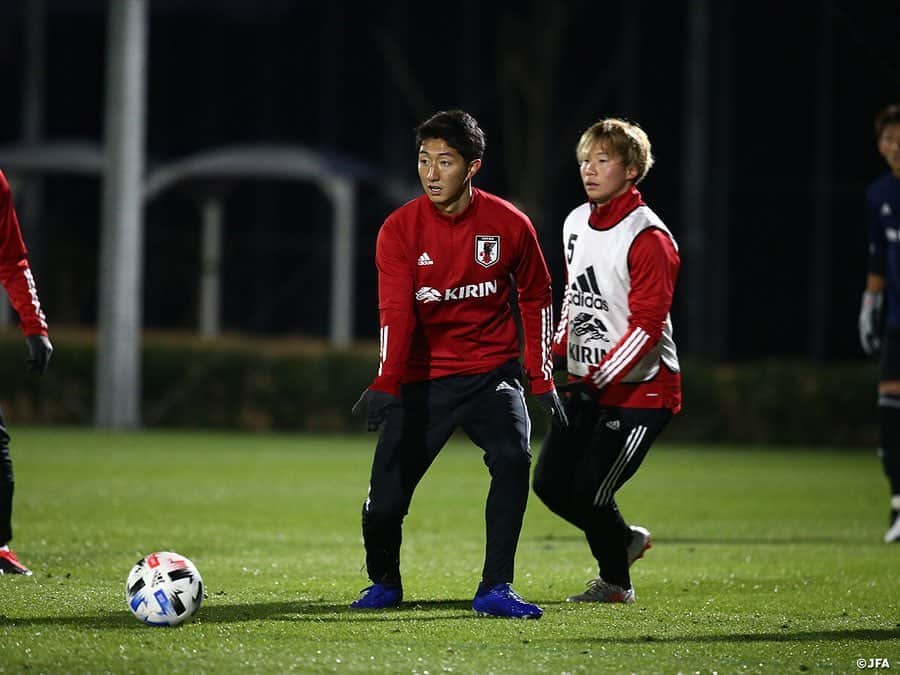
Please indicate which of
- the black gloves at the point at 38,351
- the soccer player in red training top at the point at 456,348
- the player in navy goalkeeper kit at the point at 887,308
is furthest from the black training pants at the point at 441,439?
the player in navy goalkeeper kit at the point at 887,308

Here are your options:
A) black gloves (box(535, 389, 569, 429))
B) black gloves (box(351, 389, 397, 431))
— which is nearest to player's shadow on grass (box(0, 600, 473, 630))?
black gloves (box(351, 389, 397, 431))

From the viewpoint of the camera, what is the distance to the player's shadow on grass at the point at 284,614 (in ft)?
23.4

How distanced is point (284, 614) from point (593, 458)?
155cm

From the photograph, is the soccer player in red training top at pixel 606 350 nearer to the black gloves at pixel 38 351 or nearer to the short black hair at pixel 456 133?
the short black hair at pixel 456 133

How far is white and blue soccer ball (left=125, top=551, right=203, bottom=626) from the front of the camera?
278 inches

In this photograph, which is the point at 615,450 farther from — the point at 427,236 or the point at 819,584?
the point at 819,584

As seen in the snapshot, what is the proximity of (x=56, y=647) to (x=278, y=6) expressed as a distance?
24169 millimetres

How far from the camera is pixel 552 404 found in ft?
24.9

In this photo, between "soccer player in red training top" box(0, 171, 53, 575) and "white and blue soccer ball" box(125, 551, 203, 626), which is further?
"soccer player in red training top" box(0, 171, 53, 575)

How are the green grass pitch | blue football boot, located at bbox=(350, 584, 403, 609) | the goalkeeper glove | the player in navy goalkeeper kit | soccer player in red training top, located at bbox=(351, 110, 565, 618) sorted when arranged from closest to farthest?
the green grass pitch < soccer player in red training top, located at bbox=(351, 110, 565, 618) < blue football boot, located at bbox=(350, 584, 403, 609) < the player in navy goalkeeper kit < the goalkeeper glove

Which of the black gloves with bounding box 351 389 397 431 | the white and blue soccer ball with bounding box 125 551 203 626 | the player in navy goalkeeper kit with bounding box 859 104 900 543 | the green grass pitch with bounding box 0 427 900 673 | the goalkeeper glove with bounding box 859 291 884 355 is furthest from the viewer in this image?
the goalkeeper glove with bounding box 859 291 884 355

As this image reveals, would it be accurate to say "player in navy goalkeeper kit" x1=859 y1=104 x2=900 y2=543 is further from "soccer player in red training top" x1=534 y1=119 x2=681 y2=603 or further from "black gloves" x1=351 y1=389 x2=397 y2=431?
"black gloves" x1=351 y1=389 x2=397 y2=431

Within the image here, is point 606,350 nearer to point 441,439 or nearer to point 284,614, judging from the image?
point 441,439

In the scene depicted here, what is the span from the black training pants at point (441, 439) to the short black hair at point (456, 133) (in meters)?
0.98
